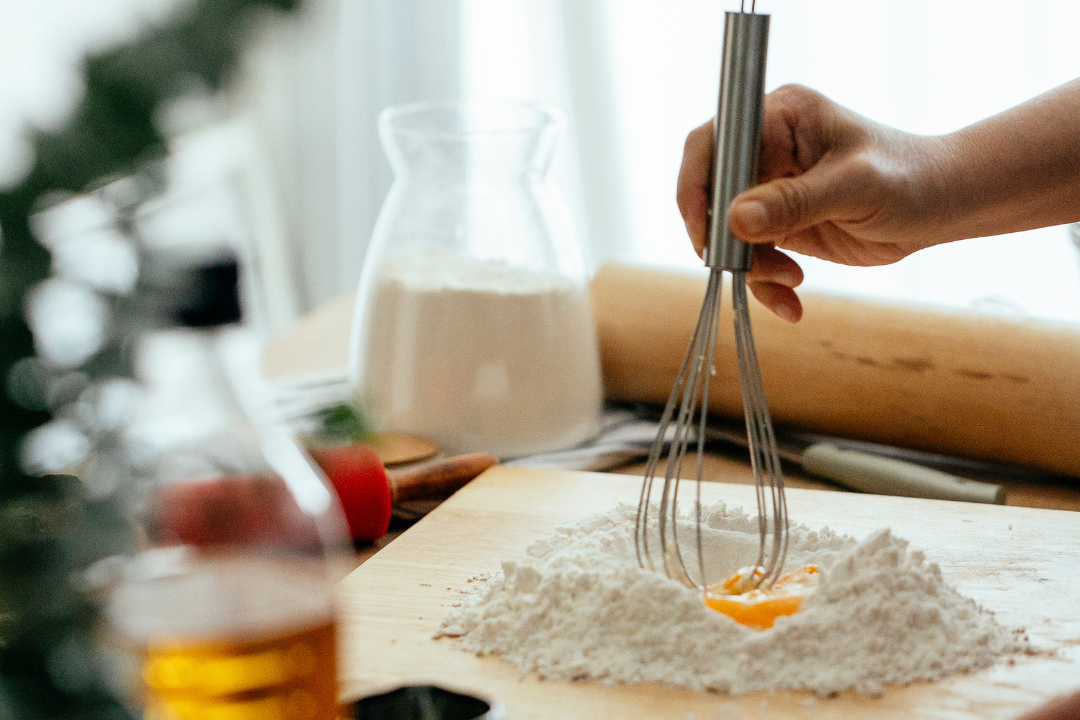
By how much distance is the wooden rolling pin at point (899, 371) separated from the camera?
863 mm

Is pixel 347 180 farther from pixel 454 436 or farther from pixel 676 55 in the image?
pixel 454 436

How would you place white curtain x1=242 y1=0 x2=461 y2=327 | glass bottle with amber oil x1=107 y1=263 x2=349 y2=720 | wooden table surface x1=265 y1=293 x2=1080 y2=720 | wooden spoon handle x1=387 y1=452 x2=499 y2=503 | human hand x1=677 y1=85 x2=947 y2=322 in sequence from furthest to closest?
white curtain x1=242 y1=0 x2=461 y2=327
wooden spoon handle x1=387 y1=452 x2=499 y2=503
human hand x1=677 y1=85 x2=947 y2=322
wooden table surface x1=265 y1=293 x2=1080 y2=720
glass bottle with amber oil x1=107 y1=263 x2=349 y2=720

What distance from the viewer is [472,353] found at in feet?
2.84

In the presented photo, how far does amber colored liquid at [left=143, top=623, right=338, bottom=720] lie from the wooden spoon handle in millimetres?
447

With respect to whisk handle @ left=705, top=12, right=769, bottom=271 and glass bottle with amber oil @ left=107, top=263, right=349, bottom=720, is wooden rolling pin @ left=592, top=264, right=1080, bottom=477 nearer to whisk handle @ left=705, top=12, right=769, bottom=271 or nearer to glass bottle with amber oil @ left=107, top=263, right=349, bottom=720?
whisk handle @ left=705, top=12, right=769, bottom=271

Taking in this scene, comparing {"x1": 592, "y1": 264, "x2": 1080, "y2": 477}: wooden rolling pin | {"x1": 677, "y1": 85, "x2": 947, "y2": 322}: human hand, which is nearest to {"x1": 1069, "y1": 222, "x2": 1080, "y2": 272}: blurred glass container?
{"x1": 592, "y1": 264, "x2": 1080, "y2": 477}: wooden rolling pin

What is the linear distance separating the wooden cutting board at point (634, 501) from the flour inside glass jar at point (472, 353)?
0.07 m

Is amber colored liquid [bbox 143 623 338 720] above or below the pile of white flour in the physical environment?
above

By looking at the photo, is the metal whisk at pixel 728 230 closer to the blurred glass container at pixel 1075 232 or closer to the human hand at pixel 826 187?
the human hand at pixel 826 187

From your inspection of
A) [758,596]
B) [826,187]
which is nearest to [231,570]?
[758,596]

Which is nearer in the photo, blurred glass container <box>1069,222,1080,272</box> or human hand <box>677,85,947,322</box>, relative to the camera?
human hand <box>677,85,947,322</box>

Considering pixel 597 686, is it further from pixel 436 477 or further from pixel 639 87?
pixel 639 87

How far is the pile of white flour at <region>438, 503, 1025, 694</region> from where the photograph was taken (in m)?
0.49

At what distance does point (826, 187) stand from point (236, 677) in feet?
1.53
